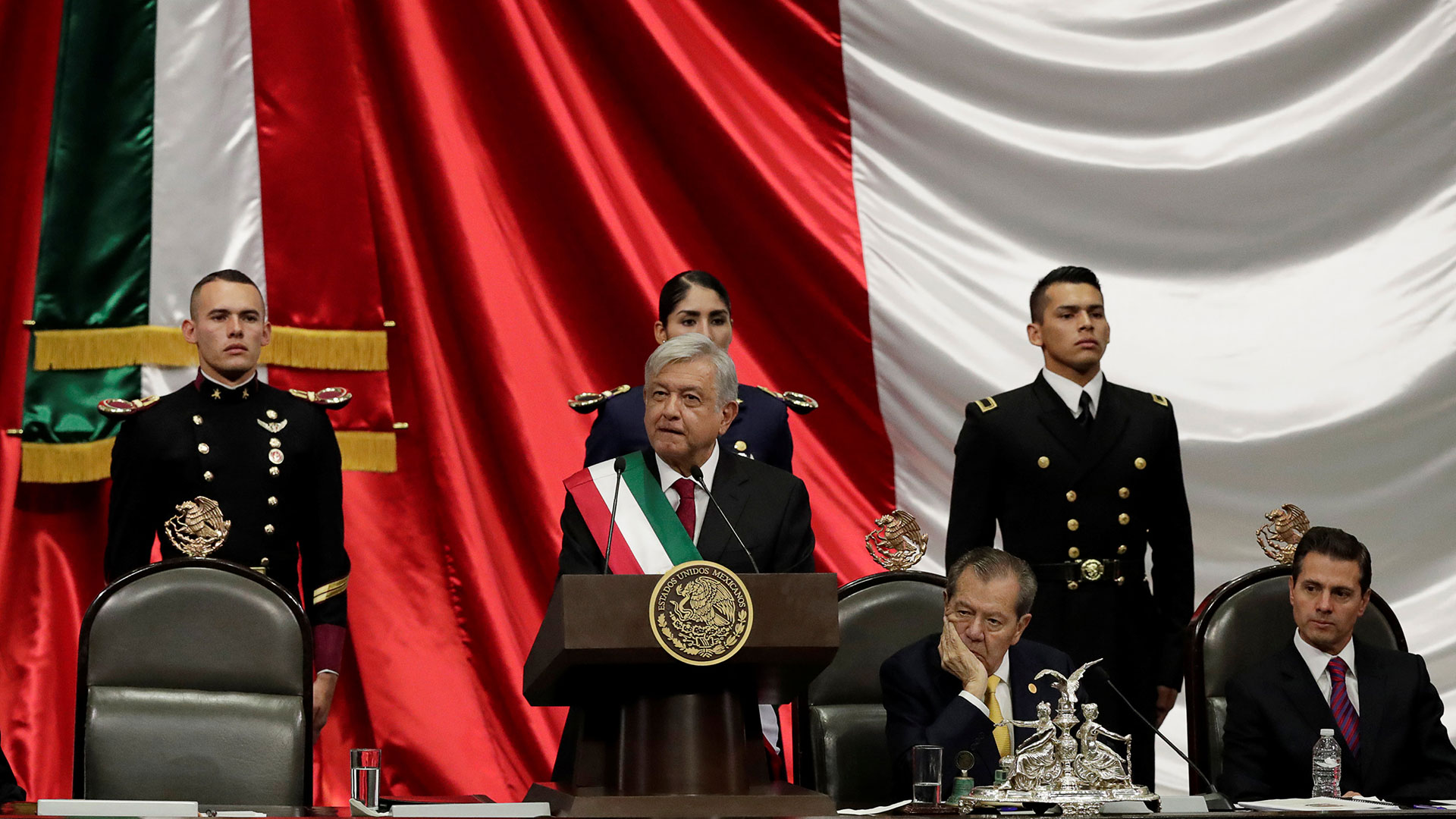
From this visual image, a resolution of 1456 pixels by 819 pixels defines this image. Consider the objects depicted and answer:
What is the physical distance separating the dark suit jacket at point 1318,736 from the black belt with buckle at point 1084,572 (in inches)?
16.2

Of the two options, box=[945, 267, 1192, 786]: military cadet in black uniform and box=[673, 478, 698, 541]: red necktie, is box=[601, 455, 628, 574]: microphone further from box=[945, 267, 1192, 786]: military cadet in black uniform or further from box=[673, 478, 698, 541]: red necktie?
box=[945, 267, 1192, 786]: military cadet in black uniform

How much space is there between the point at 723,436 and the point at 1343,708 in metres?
→ 1.27

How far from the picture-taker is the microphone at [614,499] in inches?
84.6

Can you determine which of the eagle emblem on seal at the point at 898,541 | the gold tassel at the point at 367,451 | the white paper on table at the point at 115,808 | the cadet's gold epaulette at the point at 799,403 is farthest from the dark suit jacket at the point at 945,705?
the gold tassel at the point at 367,451

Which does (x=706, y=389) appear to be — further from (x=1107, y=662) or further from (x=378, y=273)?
(x=378, y=273)

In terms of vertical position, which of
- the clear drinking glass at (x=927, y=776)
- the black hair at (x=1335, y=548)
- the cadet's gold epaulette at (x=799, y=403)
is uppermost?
the cadet's gold epaulette at (x=799, y=403)

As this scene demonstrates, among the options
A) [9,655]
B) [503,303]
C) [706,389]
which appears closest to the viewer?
[706,389]

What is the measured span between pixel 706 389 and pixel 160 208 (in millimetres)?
2181

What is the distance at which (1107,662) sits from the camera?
3.16 meters

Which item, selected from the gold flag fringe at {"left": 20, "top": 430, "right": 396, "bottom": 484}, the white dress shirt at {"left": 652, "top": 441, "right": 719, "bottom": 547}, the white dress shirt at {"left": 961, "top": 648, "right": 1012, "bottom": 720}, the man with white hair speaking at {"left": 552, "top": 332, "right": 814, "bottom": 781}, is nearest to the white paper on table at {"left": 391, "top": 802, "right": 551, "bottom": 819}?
the man with white hair speaking at {"left": 552, "top": 332, "right": 814, "bottom": 781}

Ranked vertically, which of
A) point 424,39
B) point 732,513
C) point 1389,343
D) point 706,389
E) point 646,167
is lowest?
point 732,513

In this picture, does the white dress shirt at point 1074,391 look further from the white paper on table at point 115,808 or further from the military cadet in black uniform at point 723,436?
the white paper on table at point 115,808

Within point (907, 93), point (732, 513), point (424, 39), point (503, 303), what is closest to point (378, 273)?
point (503, 303)

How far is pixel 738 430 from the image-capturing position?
3.37 m
